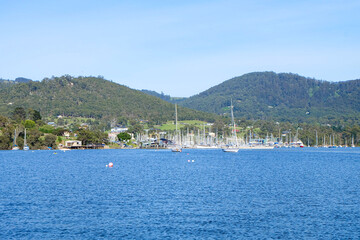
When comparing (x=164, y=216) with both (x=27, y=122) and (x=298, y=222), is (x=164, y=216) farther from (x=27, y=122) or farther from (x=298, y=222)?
(x=27, y=122)

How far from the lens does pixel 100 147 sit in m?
187

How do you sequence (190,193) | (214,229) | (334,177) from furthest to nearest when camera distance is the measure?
(334,177) → (190,193) → (214,229)

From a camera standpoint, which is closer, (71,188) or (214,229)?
(214,229)

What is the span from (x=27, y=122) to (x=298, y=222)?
155688 mm

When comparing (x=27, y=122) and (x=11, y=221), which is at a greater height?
(x=27, y=122)

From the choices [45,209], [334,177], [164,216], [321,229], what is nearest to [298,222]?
[321,229]

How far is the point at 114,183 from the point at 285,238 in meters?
29.6

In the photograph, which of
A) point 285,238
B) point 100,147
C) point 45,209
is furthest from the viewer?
point 100,147

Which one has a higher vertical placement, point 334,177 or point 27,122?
point 27,122

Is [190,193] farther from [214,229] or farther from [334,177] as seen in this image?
[334,177]

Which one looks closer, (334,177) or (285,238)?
(285,238)

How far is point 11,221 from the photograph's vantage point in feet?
99.9

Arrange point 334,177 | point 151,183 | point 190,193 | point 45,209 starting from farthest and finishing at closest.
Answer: point 334,177 → point 151,183 → point 190,193 → point 45,209

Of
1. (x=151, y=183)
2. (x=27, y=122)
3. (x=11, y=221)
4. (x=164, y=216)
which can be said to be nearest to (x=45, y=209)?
(x=11, y=221)
